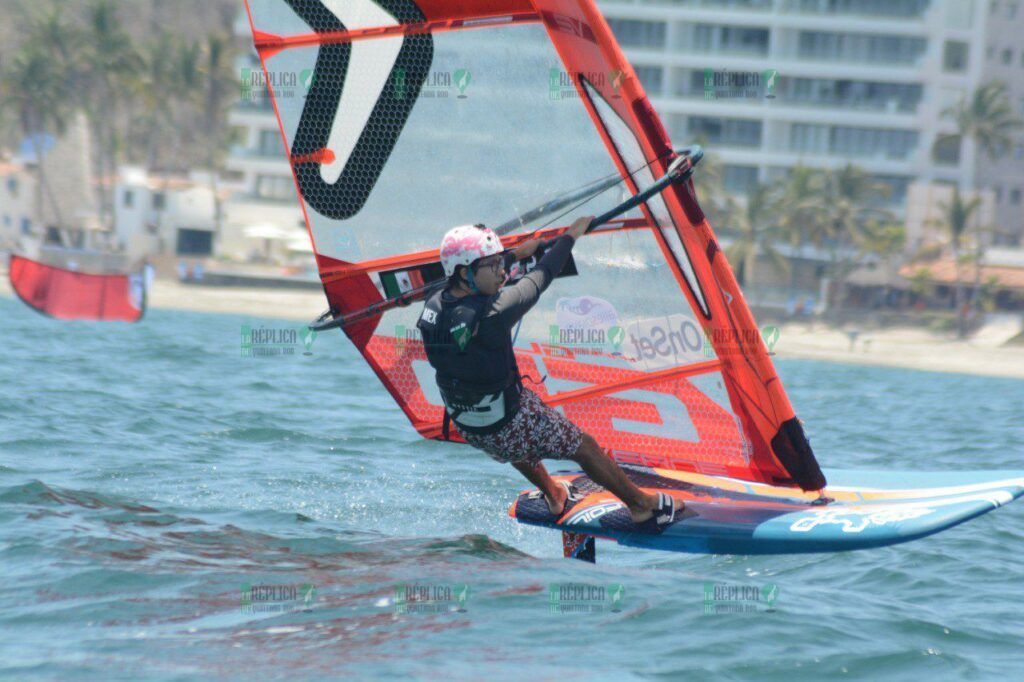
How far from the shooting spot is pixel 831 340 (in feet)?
139

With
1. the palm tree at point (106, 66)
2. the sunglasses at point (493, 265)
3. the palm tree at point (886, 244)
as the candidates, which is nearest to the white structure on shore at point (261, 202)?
the palm tree at point (106, 66)

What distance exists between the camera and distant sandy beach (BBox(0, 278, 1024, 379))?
1499 inches

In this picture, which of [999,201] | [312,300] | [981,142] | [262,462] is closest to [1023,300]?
[981,142]

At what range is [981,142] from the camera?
5138 cm

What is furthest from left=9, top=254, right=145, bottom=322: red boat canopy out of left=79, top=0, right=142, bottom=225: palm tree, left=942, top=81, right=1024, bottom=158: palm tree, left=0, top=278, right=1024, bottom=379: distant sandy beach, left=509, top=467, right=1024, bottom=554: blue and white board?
left=942, top=81, right=1024, bottom=158: palm tree

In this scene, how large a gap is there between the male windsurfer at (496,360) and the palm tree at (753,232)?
43372mm

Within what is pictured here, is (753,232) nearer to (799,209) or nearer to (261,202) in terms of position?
(799,209)

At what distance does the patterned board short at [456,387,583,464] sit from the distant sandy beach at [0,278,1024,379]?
3194 cm

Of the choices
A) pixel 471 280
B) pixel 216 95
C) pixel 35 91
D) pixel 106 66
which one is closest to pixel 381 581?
pixel 471 280

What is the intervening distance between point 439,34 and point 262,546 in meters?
2.57

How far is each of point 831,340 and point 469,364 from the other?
127 ft

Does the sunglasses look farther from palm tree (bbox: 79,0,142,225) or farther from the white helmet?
palm tree (bbox: 79,0,142,225)

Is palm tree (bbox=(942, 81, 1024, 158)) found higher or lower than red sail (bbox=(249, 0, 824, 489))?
higher

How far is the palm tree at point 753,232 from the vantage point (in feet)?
160
